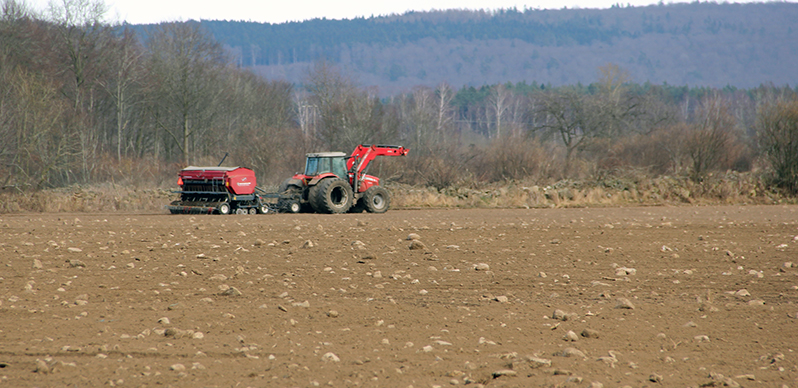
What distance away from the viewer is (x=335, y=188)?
22.2 meters

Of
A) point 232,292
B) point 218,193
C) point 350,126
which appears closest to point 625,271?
point 232,292

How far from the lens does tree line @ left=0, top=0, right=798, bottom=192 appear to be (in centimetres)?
2898

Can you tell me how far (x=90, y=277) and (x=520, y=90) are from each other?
13426 cm

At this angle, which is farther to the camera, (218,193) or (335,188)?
(335,188)

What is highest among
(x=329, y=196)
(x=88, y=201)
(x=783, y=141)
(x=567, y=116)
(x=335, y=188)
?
(x=567, y=116)

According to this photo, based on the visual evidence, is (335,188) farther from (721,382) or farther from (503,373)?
(721,382)

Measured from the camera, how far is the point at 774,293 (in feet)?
26.3

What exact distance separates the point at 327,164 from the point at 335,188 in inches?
36.9

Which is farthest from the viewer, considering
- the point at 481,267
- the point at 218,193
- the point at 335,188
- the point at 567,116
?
the point at 567,116

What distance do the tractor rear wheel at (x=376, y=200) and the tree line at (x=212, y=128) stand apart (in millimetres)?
8524

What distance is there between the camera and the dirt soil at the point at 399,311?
521cm

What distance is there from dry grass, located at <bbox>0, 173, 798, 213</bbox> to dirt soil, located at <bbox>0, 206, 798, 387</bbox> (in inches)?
488

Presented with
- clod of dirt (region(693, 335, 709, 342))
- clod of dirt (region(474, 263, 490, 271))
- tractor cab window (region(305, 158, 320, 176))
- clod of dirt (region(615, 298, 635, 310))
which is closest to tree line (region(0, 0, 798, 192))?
tractor cab window (region(305, 158, 320, 176))

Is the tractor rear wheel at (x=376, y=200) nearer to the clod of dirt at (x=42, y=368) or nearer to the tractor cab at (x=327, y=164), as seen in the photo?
the tractor cab at (x=327, y=164)
